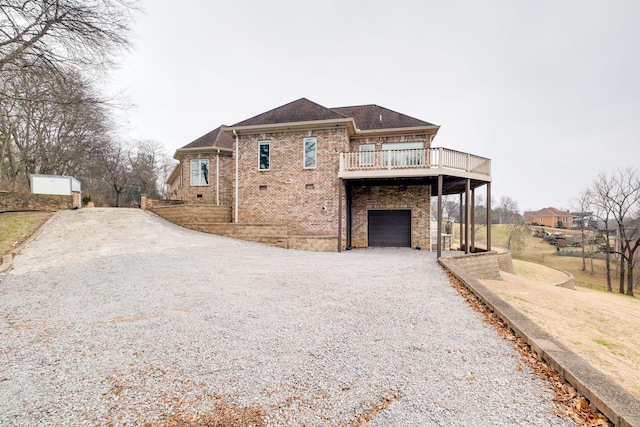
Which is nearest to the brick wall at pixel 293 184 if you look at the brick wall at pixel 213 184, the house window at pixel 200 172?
the brick wall at pixel 213 184

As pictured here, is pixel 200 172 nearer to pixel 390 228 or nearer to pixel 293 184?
pixel 293 184

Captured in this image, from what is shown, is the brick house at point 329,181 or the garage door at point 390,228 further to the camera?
the garage door at point 390,228

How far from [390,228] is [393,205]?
121 centimetres

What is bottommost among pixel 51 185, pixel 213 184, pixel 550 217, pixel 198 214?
pixel 198 214

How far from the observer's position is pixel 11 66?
9.96 m

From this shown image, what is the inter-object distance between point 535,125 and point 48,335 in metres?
49.1

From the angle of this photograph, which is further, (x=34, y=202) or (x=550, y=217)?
(x=550, y=217)

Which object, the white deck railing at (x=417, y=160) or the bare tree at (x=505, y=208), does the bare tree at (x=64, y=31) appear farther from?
the bare tree at (x=505, y=208)

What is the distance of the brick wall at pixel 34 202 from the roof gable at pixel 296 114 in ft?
34.3

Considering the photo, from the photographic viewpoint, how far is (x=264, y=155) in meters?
13.9

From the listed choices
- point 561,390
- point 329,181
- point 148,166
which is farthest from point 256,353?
point 148,166

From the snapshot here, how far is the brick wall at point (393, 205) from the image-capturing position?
13.6m

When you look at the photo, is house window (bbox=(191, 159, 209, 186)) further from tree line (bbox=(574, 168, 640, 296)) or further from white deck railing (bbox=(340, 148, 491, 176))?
tree line (bbox=(574, 168, 640, 296))

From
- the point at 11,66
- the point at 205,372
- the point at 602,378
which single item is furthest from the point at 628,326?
the point at 11,66
